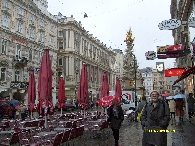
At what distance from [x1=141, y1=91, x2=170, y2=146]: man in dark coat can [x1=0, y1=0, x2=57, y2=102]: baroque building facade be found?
30.2 metres

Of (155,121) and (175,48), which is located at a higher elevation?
(175,48)

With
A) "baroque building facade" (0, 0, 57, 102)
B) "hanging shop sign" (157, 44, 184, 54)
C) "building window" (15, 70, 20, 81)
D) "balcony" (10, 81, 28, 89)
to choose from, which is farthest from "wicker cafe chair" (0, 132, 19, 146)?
"building window" (15, 70, 20, 81)

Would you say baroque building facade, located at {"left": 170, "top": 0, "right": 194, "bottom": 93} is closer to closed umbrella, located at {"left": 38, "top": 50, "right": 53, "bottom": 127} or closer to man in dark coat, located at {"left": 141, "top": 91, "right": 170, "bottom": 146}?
closed umbrella, located at {"left": 38, "top": 50, "right": 53, "bottom": 127}

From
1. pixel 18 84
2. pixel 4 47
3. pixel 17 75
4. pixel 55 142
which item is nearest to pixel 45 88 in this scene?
pixel 55 142

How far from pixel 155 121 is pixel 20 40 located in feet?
116

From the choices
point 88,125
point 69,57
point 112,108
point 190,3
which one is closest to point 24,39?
point 69,57

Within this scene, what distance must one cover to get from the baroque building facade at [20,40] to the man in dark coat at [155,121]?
30.2 metres

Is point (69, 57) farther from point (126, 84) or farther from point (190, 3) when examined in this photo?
point (190, 3)

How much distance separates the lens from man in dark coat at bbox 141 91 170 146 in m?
5.90

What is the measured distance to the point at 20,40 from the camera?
3878 centimetres

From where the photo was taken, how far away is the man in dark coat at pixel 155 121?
5.90 m

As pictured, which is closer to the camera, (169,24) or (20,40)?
(169,24)

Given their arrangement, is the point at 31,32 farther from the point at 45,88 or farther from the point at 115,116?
the point at 115,116

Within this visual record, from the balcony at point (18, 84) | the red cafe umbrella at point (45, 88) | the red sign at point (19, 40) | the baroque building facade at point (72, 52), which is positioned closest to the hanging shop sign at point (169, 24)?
the red cafe umbrella at point (45, 88)
